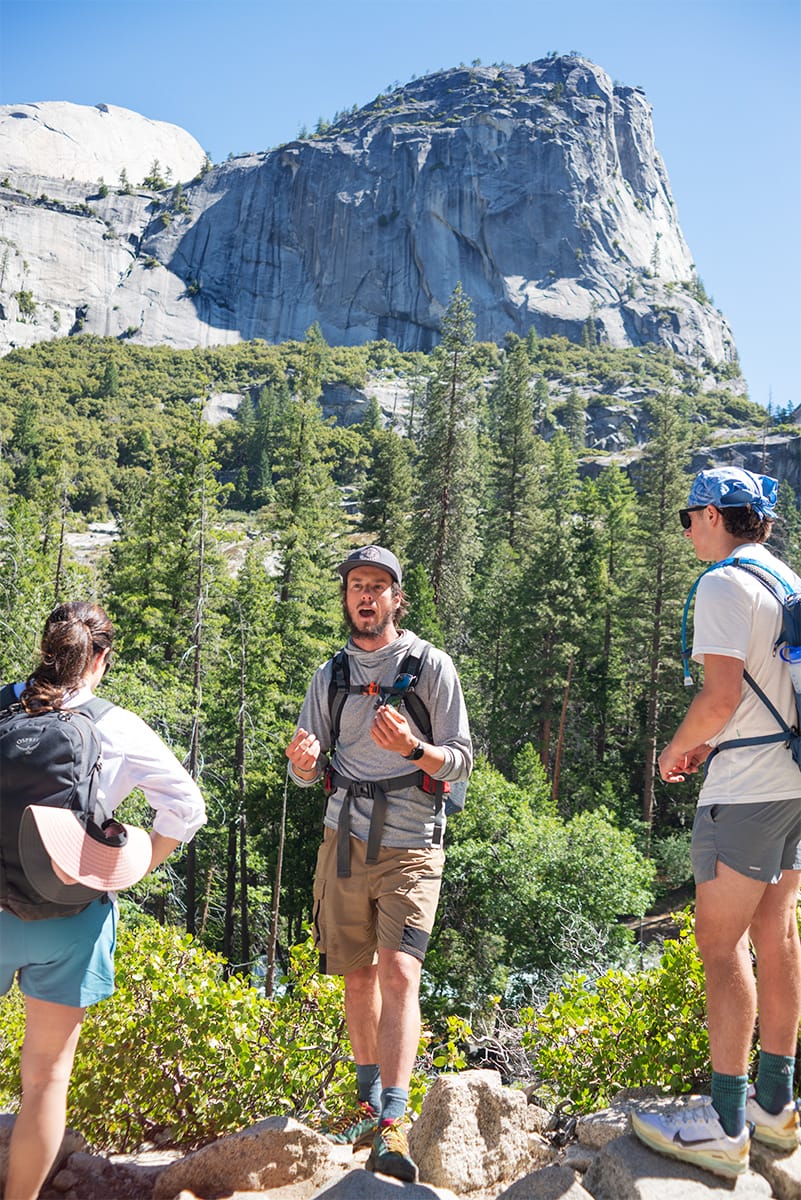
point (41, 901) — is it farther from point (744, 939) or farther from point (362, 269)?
point (362, 269)

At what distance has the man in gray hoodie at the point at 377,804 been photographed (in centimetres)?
293

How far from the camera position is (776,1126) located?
2.62 meters

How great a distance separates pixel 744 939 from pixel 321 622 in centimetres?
2558

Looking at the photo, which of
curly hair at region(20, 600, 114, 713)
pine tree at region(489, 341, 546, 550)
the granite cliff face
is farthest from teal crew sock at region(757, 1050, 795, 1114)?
the granite cliff face

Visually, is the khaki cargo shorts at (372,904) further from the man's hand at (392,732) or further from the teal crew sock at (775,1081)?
the teal crew sock at (775,1081)

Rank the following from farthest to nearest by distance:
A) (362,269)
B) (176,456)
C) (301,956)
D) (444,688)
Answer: (362,269), (176,456), (301,956), (444,688)

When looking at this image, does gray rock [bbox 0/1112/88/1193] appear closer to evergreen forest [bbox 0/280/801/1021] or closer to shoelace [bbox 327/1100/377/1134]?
shoelace [bbox 327/1100/377/1134]

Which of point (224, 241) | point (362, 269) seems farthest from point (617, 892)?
point (224, 241)

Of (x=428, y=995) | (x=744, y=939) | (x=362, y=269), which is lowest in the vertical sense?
(x=428, y=995)

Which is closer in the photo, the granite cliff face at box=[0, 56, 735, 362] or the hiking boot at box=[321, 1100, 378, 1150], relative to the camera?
the hiking boot at box=[321, 1100, 378, 1150]

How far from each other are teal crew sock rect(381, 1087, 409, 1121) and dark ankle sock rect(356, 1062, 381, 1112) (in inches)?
9.3

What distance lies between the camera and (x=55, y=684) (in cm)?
246

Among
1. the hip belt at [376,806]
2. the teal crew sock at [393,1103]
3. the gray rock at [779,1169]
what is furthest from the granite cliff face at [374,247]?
the gray rock at [779,1169]

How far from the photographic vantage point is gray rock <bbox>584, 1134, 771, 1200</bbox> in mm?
2416
